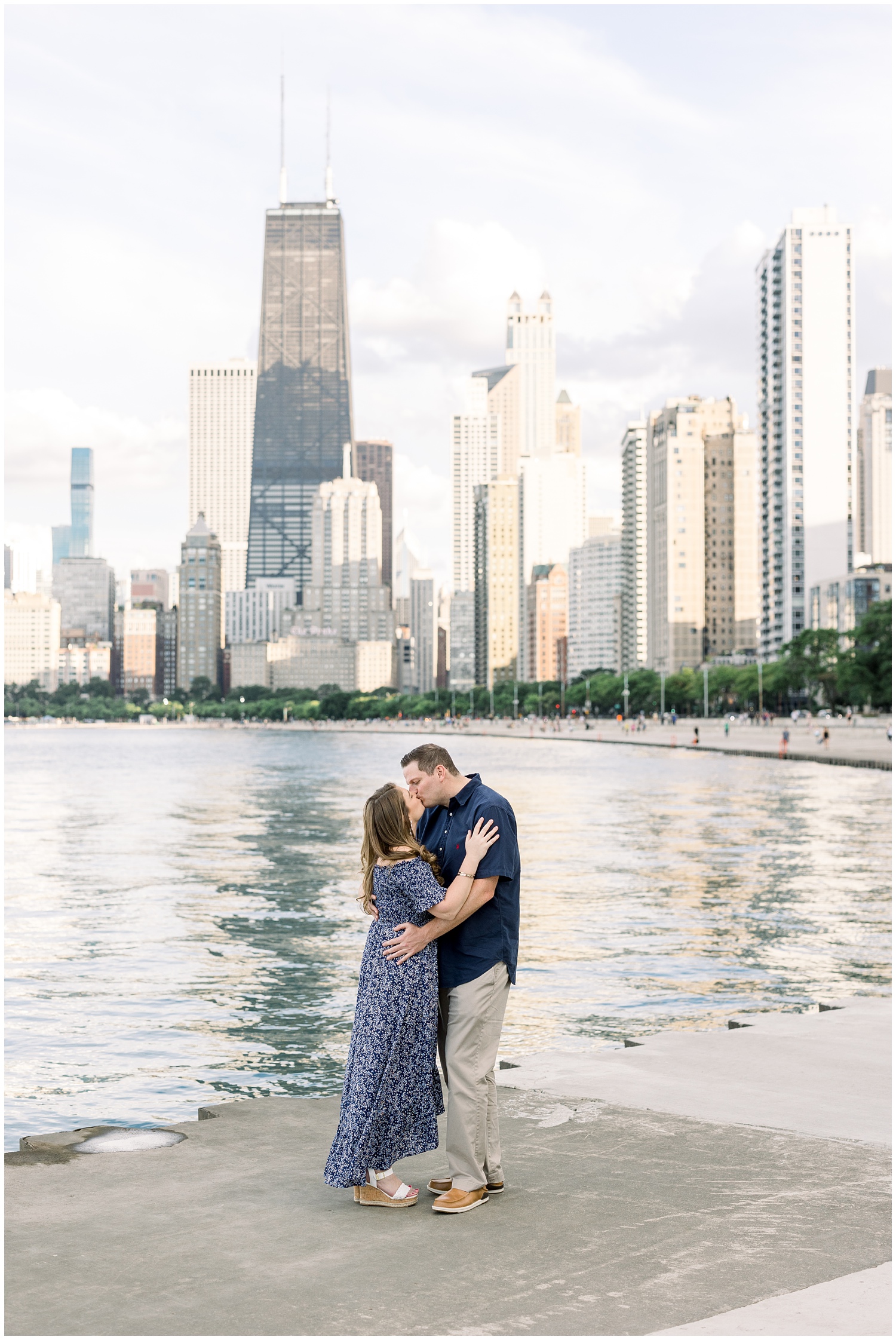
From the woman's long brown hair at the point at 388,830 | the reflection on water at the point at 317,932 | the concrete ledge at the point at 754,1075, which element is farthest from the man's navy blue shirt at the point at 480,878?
the reflection on water at the point at 317,932

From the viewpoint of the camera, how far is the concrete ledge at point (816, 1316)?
16.6 ft

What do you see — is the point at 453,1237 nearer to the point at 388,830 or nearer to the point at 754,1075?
the point at 388,830

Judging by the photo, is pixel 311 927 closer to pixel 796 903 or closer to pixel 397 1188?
pixel 796 903

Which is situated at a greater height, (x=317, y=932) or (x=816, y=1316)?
(x=816, y=1316)

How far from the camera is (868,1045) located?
10625 millimetres

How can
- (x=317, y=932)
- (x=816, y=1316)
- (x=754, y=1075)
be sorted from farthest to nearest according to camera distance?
1. (x=317, y=932)
2. (x=754, y=1075)
3. (x=816, y=1316)

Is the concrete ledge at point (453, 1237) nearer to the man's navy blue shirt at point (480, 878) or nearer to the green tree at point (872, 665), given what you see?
the man's navy blue shirt at point (480, 878)

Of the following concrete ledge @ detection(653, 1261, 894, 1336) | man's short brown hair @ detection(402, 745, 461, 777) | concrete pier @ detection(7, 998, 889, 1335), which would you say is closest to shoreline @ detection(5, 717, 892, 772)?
concrete pier @ detection(7, 998, 889, 1335)

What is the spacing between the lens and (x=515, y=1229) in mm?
6336

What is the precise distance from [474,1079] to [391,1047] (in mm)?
427

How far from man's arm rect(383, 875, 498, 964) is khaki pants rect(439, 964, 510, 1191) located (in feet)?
1.07

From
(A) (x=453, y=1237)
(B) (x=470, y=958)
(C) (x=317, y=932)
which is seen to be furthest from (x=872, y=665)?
(A) (x=453, y=1237)

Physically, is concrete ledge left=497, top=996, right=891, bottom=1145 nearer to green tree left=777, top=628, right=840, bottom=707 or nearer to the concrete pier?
the concrete pier

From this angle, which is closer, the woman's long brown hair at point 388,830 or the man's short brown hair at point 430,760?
the woman's long brown hair at point 388,830
